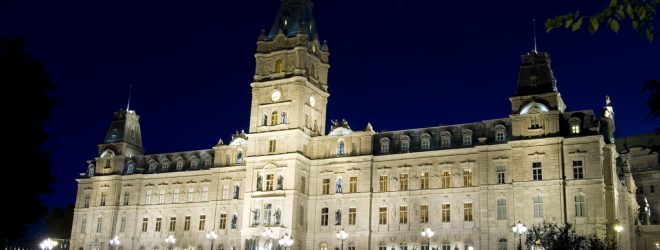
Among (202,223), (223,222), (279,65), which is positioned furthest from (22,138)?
(202,223)

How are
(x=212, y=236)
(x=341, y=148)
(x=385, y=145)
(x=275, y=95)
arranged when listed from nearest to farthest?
(x=385, y=145)
(x=341, y=148)
(x=212, y=236)
(x=275, y=95)

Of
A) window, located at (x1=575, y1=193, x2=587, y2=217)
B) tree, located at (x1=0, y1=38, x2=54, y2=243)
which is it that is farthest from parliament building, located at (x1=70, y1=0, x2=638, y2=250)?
tree, located at (x1=0, y1=38, x2=54, y2=243)

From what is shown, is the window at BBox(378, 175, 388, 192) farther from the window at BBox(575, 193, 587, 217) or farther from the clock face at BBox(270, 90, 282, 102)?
the window at BBox(575, 193, 587, 217)

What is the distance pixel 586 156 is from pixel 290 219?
96.1 feet

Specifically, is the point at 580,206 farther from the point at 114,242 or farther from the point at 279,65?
the point at 114,242

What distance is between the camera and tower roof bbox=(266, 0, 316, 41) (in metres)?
78.0

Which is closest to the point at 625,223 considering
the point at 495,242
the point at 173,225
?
the point at 495,242

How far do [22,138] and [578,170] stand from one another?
47.8 m

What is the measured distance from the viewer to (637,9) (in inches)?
386

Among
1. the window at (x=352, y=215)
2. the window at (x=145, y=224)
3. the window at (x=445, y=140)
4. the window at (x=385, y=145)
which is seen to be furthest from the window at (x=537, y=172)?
the window at (x=145, y=224)

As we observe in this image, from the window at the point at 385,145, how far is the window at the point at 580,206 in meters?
20.2

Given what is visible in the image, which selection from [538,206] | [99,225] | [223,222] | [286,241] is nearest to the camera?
[538,206]

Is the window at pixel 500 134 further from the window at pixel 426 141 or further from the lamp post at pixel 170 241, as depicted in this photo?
the lamp post at pixel 170 241

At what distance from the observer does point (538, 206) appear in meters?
61.2
